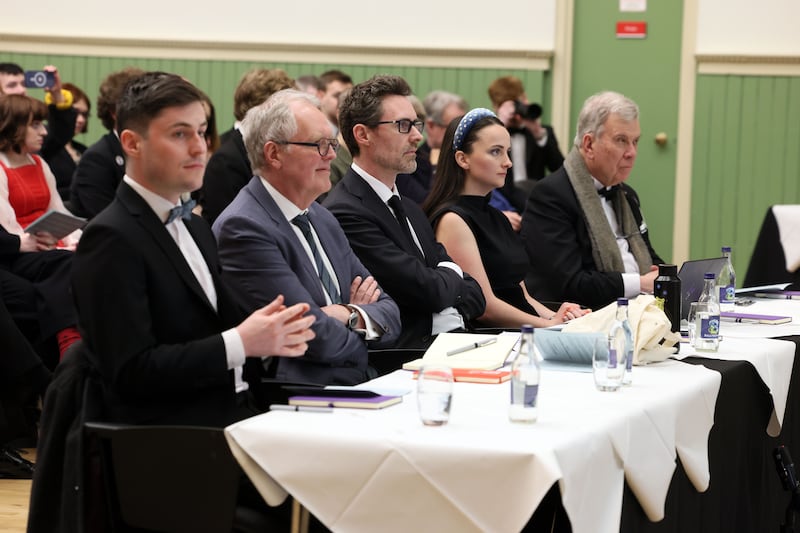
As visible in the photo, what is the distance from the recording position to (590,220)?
4.34 metres

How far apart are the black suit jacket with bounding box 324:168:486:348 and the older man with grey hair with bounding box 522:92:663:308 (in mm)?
834

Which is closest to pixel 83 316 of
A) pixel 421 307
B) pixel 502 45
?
pixel 421 307

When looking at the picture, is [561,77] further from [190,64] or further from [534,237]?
[534,237]

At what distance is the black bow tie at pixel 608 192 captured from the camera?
4453mm

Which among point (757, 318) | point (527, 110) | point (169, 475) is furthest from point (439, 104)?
point (169, 475)

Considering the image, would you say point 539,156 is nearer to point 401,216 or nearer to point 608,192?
point 608,192

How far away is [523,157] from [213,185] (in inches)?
118

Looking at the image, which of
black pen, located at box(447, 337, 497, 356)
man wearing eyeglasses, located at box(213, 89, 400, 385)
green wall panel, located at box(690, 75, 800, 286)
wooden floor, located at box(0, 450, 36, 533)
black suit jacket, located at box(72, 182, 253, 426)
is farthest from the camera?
green wall panel, located at box(690, 75, 800, 286)

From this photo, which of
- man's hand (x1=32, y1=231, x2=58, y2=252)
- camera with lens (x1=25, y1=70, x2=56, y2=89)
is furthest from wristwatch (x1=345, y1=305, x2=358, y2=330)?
camera with lens (x1=25, y1=70, x2=56, y2=89)

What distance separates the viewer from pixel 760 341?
319 cm

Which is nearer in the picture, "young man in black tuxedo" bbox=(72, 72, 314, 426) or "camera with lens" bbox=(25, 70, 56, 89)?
"young man in black tuxedo" bbox=(72, 72, 314, 426)

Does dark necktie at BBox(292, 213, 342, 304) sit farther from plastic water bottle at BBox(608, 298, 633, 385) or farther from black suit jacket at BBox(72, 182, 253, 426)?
plastic water bottle at BBox(608, 298, 633, 385)

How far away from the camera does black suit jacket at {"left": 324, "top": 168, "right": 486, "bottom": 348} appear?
11.1 ft

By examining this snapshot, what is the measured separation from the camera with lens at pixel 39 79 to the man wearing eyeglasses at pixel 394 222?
8.08 ft
